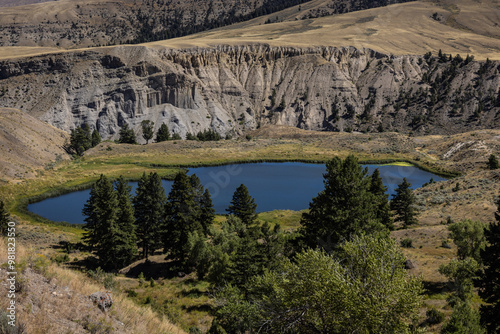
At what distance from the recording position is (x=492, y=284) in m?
21.6

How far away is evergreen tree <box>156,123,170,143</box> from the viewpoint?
12053 centimetres

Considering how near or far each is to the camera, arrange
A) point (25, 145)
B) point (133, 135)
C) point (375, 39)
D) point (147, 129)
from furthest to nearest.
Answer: point (375, 39) → point (147, 129) → point (133, 135) → point (25, 145)

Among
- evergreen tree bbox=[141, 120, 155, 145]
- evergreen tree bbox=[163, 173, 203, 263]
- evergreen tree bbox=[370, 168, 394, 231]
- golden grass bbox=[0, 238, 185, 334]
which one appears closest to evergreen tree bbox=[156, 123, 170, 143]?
evergreen tree bbox=[141, 120, 155, 145]

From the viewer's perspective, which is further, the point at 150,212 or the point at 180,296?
the point at 150,212

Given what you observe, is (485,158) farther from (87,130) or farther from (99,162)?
(87,130)

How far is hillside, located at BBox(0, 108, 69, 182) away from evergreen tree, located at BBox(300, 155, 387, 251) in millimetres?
70822

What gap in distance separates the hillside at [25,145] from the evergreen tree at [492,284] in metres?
82.3

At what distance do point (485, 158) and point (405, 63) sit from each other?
275 feet

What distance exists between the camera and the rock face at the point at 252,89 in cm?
12662

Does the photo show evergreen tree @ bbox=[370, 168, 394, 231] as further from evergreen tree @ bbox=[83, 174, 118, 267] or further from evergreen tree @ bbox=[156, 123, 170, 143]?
evergreen tree @ bbox=[156, 123, 170, 143]

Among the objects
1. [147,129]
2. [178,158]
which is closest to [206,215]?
[178,158]

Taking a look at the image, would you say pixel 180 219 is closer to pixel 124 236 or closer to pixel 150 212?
pixel 124 236

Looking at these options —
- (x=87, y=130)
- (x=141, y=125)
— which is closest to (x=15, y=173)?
(x=87, y=130)

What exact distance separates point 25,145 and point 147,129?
40.1 meters
